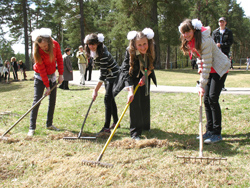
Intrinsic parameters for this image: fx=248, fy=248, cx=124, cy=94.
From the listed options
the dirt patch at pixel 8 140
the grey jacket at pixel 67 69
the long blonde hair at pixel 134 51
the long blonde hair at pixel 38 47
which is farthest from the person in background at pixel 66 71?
the long blonde hair at pixel 134 51

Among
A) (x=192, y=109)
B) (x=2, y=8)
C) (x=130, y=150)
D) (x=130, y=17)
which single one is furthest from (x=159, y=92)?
(x=2, y=8)

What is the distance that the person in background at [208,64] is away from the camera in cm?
340

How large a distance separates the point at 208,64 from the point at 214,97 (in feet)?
1.70

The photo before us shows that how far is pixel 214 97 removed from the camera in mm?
3613

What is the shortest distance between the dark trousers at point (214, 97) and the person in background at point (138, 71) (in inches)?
35.8

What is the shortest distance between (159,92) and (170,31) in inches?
756

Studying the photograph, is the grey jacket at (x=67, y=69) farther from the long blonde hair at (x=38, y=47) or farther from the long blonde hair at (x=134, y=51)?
the long blonde hair at (x=134, y=51)

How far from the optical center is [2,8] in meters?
28.6

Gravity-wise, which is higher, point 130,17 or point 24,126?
point 130,17

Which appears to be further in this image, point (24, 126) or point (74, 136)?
point (24, 126)

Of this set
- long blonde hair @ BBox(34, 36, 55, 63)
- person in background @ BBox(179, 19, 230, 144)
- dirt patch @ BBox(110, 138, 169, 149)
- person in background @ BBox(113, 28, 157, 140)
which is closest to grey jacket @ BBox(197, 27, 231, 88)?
person in background @ BBox(179, 19, 230, 144)

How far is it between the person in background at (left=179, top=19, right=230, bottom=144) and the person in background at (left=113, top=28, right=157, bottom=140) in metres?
0.52

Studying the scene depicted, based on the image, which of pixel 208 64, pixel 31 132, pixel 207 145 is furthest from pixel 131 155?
pixel 31 132

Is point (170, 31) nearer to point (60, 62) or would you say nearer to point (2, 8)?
point (2, 8)
